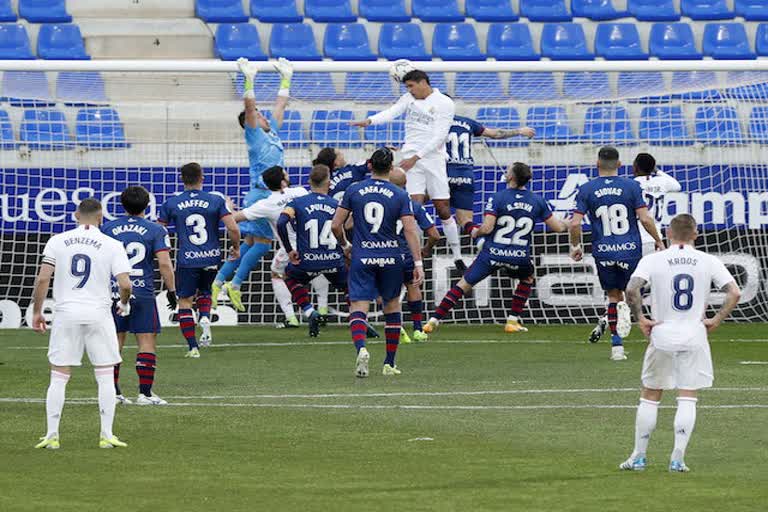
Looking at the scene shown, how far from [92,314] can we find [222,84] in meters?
13.7

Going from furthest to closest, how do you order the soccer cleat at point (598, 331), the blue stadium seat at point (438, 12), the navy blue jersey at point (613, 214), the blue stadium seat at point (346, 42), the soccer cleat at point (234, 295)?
1. the blue stadium seat at point (438, 12)
2. the blue stadium seat at point (346, 42)
3. the soccer cleat at point (234, 295)
4. the soccer cleat at point (598, 331)
5. the navy blue jersey at point (613, 214)

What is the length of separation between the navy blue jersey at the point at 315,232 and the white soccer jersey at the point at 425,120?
1.40m

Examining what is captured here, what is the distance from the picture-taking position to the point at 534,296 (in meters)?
20.0

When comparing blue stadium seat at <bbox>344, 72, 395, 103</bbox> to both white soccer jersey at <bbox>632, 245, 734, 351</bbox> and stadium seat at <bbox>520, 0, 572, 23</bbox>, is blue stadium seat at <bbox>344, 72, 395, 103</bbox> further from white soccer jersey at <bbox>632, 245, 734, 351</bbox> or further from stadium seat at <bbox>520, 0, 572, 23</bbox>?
white soccer jersey at <bbox>632, 245, 734, 351</bbox>

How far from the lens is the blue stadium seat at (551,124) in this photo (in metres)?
20.6

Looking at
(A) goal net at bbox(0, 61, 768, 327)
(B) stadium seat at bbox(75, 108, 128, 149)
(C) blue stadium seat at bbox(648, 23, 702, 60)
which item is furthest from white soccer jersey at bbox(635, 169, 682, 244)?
Result: (C) blue stadium seat at bbox(648, 23, 702, 60)

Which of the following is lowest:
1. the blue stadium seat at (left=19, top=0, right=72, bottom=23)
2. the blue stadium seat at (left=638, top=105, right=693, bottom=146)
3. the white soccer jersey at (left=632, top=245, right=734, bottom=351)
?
the white soccer jersey at (left=632, top=245, right=734, bottom=351)

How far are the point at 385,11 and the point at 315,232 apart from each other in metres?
10.4

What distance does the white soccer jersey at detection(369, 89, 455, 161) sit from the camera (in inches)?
678

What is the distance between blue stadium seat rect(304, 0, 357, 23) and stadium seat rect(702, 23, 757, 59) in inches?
235

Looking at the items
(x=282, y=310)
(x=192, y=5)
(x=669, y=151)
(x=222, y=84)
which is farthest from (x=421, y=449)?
(x=192, y=5)

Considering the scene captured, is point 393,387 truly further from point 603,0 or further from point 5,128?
point 603,0

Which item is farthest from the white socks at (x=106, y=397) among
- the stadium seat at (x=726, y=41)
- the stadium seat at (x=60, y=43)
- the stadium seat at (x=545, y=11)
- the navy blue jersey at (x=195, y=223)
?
the stadium seat at (x=726, y=41)

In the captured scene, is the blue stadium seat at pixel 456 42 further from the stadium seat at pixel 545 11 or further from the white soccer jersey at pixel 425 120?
the white soccer jersey at pixel 425 120
